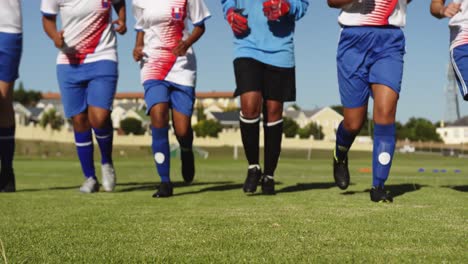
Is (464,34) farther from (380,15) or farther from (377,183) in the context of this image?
(377,183)

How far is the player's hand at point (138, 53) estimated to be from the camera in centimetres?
697

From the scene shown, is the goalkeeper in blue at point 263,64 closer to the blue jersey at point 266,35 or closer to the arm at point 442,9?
the blue jersey at point 266,35

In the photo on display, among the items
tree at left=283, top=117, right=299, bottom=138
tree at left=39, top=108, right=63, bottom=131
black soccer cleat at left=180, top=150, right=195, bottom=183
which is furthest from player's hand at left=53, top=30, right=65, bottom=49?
tree at left=39, top=108, right=63, bottom=131

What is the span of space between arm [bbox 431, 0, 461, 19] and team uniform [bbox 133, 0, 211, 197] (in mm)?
2383

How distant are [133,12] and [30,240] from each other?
424 centimetres

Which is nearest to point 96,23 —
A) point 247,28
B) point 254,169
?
point 247,28

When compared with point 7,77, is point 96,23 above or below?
above

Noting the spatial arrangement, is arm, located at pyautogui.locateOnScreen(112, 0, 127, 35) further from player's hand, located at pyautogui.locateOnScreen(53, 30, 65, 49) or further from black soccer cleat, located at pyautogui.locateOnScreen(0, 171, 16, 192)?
black soccer cleat, located at pyautogui.locateOnScreen(0, 171, 16, 192)

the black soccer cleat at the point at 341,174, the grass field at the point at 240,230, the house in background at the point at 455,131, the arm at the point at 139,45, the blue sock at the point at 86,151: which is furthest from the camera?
the house in background at the point at 455,131

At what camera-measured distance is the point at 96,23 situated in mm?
7078

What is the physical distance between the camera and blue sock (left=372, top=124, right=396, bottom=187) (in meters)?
5.38

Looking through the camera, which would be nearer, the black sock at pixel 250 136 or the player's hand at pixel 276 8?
the player's hand at pixel 276 8

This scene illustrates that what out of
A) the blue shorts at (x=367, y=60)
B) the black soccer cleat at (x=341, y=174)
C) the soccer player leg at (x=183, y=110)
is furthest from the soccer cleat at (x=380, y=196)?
the soccer player leg at (x=183, y=110)

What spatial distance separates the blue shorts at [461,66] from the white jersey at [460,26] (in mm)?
53
